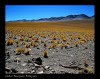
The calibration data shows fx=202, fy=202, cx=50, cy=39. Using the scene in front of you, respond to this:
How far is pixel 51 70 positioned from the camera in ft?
21.1

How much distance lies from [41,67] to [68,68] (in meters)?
0.94

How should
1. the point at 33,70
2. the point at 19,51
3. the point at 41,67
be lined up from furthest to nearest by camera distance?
the point at 19,51
the point at 41,67
the point at 33,70
